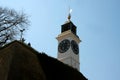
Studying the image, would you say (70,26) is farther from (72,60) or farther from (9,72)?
(9,72)

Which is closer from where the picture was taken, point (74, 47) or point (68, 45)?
point (68, 45)

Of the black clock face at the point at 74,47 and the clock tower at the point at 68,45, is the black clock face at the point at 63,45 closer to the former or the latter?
the clock tower at the point at 68,45

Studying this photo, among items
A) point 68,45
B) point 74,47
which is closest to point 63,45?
point 68,45

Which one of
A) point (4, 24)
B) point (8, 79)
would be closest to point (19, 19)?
point (4, 24)

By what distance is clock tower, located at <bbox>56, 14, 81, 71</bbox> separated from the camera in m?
60.5

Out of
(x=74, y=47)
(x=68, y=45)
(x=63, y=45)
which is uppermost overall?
(x=68, y=45)

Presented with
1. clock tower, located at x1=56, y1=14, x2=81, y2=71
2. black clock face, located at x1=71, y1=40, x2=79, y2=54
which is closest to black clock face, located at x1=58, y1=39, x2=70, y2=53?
clock tower, located at x1=56, y1=14, x2=81, y2=71

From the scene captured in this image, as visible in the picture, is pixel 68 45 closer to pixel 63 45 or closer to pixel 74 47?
pixel 63 45

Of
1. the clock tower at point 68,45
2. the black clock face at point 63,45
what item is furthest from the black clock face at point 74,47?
the black clock face at point 63,45

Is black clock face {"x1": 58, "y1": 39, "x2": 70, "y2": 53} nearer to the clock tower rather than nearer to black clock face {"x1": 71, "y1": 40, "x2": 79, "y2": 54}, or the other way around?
the clock tower

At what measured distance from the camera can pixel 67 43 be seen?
202 feet

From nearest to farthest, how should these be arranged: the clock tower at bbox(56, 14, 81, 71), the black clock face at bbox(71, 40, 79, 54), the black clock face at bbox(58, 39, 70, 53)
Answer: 1. the clock tower at bbox(56, 14, 81, 71)
2. the black clock face at bbox(58, 39, 70, 53)
3. the black clock face at bbox(71, 40, 79, 54)

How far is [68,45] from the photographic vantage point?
61.2 m

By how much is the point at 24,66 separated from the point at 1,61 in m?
1.39
